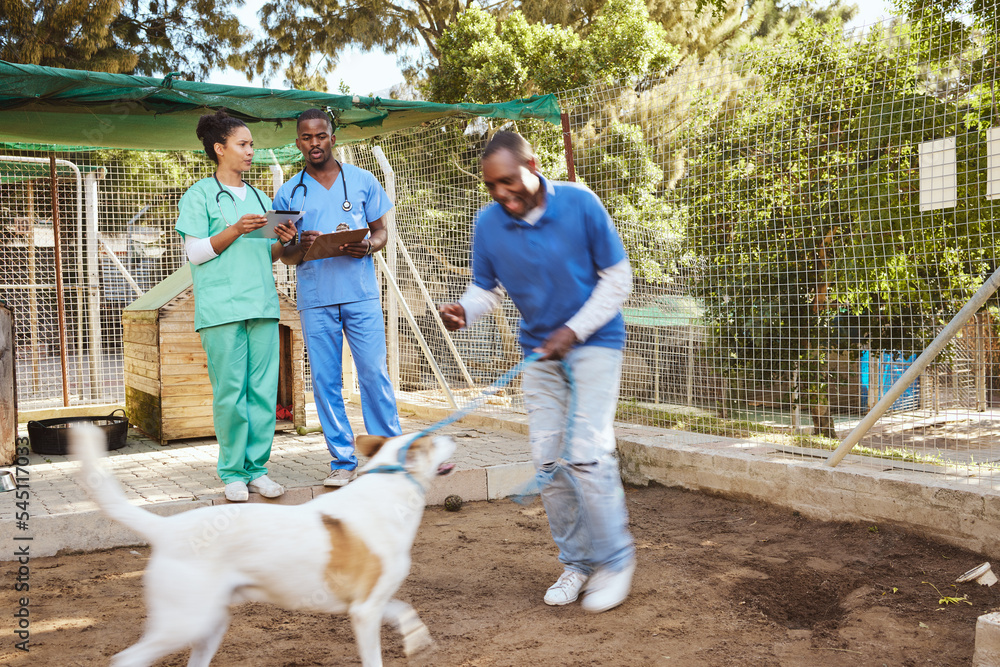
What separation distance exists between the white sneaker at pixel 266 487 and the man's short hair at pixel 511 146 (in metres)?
2.57

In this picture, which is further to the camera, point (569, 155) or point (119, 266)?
point (119, 266)

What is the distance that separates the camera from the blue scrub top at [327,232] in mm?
4602

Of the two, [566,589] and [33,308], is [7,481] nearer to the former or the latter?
[566,589]

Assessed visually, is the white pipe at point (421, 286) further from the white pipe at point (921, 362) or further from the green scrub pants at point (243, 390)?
the white pipe at point (921, 362)

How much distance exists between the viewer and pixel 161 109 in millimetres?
5609

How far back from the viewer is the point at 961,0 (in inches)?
199

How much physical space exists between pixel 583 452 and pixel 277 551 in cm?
138

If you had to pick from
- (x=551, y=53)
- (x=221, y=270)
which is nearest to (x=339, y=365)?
(x=221, y=270)

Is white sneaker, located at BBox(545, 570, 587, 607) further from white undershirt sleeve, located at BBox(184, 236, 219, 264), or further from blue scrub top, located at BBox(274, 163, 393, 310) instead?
white undershirt sleeve, located at BBox(184, 236, 219, 264)

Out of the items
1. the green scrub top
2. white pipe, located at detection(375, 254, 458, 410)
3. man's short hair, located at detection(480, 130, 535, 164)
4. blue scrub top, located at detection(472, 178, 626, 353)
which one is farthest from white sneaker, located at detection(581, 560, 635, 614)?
white pipe, located at detection(375, 254, 458, 410)

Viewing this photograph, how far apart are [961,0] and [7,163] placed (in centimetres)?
955

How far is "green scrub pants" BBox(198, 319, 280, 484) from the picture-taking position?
4.32 meters

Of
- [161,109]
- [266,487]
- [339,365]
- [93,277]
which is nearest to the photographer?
[266,487]

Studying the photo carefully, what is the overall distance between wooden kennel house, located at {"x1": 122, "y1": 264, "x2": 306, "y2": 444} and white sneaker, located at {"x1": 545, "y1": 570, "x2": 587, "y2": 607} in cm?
397
